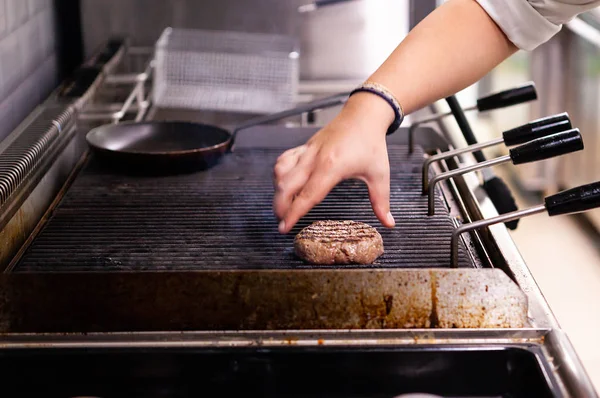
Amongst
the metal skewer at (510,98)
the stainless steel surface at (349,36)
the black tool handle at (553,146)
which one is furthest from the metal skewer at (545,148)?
the stainless steel surface at (349,36)

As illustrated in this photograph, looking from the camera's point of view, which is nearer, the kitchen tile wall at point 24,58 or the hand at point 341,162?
the hand at point 341,162

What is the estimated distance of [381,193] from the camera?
119 centimetres

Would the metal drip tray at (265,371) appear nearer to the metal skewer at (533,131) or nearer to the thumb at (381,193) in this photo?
the thumb at (381,193)

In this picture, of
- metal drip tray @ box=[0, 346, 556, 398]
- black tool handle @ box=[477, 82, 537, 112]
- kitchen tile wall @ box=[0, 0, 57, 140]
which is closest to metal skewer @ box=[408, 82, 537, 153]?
black tool handle @ box=[477, 82, 537, 112]

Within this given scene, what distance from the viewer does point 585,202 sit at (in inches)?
44.4

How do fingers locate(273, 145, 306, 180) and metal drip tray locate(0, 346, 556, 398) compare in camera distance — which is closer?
metal drip tray locate(0, 346, 556, 398)

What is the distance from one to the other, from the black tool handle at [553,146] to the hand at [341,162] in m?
0.29

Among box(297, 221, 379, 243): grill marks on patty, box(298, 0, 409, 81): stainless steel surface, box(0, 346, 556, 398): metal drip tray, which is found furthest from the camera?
box(298, 0, 409, 81): stainless steel surface

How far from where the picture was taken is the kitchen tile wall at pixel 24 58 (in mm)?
1837

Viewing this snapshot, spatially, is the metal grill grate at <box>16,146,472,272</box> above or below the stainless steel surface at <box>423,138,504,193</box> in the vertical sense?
below

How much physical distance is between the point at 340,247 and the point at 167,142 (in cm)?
83

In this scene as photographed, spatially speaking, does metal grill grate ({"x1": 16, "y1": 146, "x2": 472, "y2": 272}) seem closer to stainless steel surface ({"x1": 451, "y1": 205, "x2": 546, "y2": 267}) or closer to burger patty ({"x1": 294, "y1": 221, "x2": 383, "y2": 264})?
burger patty ({"x1": 294, "y1": 221, "x2": 383, "y2": 264})

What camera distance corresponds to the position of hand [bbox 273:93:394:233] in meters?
1.14

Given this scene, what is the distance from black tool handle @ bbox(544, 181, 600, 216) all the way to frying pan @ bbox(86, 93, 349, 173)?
2.22ft
